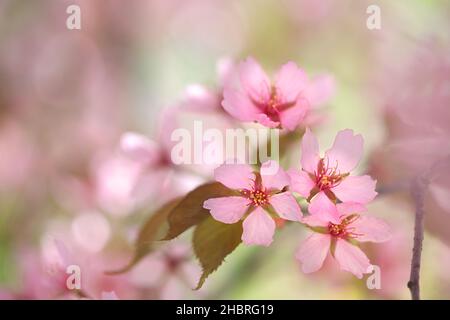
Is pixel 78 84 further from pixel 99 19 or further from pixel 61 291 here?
pixel 61 291

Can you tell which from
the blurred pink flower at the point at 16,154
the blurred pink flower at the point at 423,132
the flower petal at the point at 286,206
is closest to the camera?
the flower petal at the point at 286,206

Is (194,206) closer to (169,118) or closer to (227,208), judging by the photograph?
(227,208)

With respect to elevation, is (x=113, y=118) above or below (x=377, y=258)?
above

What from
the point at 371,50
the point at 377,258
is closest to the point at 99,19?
the point at 371,50

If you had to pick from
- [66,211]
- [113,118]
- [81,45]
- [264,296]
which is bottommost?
[264,296]

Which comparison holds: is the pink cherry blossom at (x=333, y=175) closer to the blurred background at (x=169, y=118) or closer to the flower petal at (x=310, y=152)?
the flower petal at (x=310, y=152)

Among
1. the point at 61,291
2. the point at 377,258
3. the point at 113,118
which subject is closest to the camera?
the point at 61,291

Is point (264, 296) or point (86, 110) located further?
point (86, 110)

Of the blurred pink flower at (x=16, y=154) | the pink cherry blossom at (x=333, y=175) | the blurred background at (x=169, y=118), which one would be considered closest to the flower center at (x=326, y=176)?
the pink cherry blossom at (x=333, y=175)

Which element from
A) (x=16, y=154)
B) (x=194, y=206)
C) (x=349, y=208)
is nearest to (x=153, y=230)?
(x=194, y=206)
